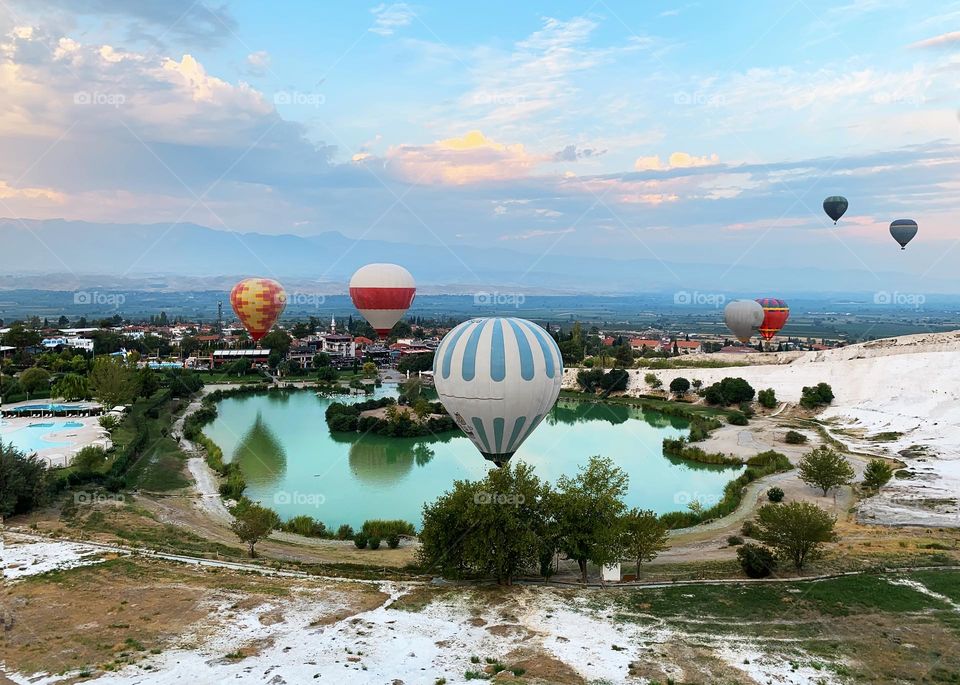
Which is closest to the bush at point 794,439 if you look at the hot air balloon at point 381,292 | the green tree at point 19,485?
the hot air balloon at point 381,292


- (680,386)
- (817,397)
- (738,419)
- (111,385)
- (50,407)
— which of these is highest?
(111,385)

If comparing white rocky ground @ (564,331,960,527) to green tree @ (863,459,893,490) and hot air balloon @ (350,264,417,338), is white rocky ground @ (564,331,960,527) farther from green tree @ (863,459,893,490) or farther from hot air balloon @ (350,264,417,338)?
hot air balloon @ (350,264,417,338)

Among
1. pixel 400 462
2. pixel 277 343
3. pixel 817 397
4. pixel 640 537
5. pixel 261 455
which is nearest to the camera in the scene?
pixel 640 537

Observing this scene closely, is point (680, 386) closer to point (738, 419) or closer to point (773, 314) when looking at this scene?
point (738, 419)

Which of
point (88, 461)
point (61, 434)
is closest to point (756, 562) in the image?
point (88, 461)

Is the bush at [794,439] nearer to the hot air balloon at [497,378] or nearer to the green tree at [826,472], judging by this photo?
the green tree at [826,472]

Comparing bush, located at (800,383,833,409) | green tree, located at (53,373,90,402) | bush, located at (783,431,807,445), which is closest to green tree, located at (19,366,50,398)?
green tree, located at (53,373,90,402)

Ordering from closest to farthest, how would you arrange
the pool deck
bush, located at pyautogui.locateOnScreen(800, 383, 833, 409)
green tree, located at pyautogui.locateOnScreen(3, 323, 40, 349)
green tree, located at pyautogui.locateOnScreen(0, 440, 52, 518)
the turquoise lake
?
green tree, located at pyautogui.locateOnScreen(0, 440, 52, 518), the turquoise lake, the pool deck, bush, located at pyautogui.locateOnScreen(800, 383, 833, 409), green tree, located at pyautogui.locateOnScreen(3, 323, 40, 349)
